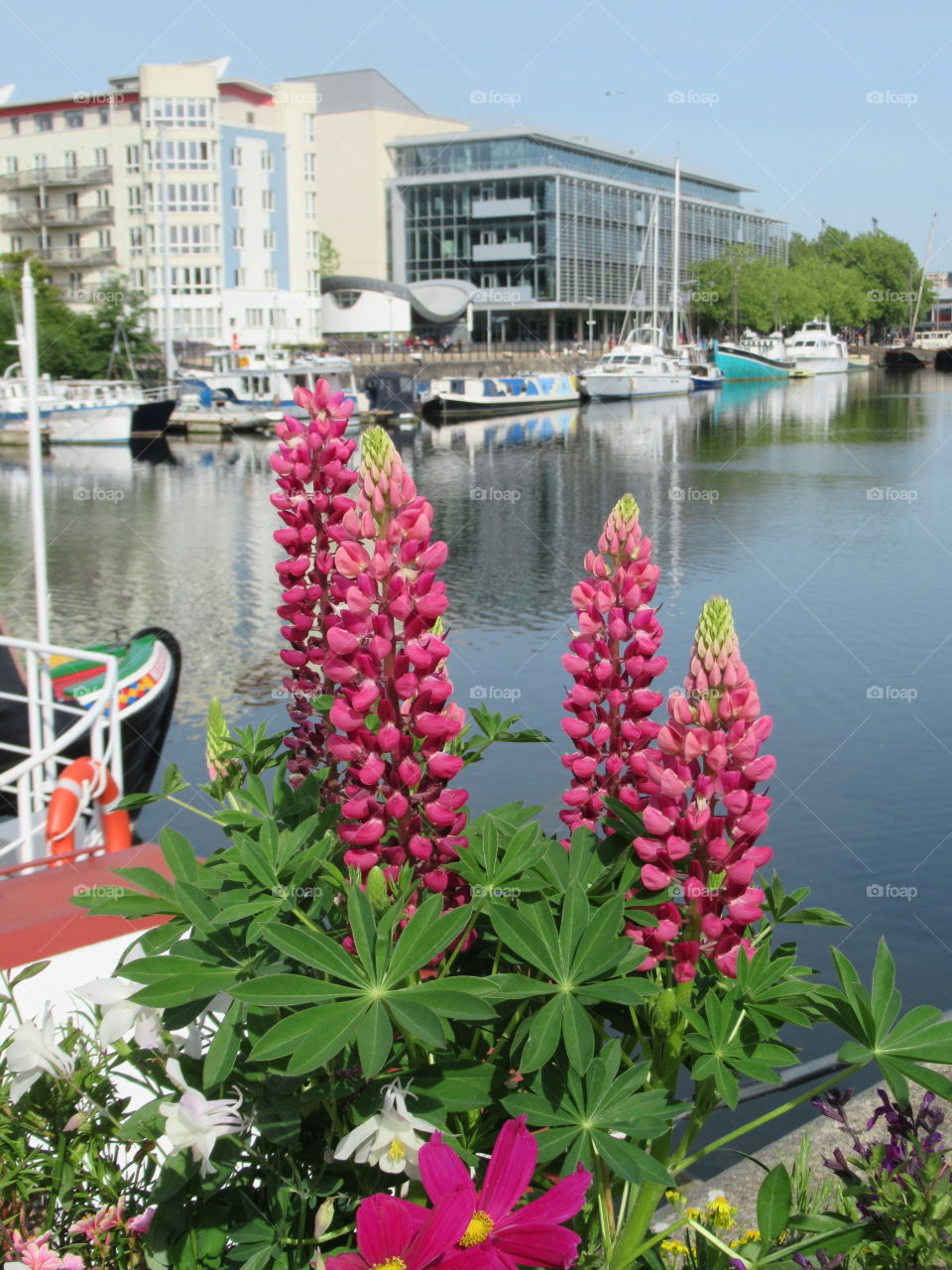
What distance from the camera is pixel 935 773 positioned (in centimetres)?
954

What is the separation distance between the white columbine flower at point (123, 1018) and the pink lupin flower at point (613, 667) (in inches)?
26.3

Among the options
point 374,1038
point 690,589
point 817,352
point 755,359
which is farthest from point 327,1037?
point 817,352

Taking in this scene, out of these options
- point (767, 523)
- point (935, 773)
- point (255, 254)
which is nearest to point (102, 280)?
point (255, 254)

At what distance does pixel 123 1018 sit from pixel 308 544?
818 mm

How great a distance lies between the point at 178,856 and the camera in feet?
5.89

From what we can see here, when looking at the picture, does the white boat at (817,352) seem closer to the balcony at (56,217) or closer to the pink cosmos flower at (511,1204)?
the balcony at (56,217)

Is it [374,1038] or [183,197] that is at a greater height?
[183,197]

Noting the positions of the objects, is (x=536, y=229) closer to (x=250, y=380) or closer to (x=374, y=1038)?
(x=250, y=380)

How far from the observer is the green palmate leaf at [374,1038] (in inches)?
49.8

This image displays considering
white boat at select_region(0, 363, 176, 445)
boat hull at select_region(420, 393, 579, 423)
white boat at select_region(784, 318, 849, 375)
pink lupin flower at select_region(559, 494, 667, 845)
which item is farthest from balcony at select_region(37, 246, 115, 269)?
pink lupin flower at select_region(559, 494, 667, 845)

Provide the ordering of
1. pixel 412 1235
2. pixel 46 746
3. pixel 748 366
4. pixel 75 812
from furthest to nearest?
pixel 748 366, pixel 46 746, pixel 75 812, pixel 412 1235

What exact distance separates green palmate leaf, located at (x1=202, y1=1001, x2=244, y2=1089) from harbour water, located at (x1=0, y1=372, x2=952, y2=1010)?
589 centimetres

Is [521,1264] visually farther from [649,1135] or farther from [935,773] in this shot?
[935,773]

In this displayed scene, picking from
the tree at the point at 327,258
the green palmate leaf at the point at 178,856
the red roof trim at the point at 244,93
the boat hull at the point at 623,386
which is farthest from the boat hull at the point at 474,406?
the green palmate leaf at the point at 178,856
